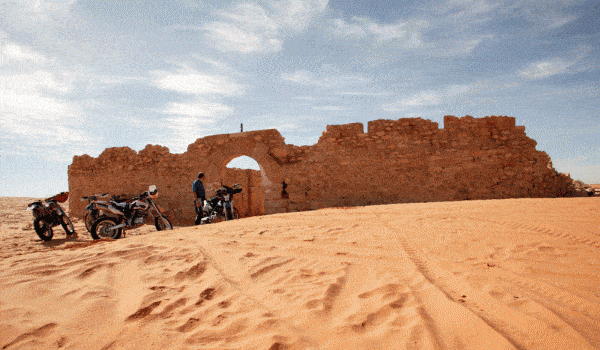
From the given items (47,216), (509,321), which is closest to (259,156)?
(47,216)

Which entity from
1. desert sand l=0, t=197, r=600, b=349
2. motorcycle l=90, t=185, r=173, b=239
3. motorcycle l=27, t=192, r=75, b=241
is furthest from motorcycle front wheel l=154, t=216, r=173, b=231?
desert sand l=0, t=197, r=600, b=349

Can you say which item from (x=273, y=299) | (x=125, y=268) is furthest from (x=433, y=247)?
(x=125, y=268)

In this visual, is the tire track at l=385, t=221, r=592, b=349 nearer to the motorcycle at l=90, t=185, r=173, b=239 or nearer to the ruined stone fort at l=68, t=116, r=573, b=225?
the motorcycle at l=90, t=185, r=173, b=239

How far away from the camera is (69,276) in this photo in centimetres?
248

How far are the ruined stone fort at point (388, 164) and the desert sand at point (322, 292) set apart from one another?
204 inches

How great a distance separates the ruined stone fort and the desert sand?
5.19m

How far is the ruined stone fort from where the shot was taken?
27.9ft

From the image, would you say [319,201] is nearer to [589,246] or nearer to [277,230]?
[277,230]

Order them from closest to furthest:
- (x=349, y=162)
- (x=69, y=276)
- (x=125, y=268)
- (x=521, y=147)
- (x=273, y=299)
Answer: (x=273, y=299)
(x=69, y=276)
(x=125, y=268)
(x=521, y=147)
(x=349, y=162)

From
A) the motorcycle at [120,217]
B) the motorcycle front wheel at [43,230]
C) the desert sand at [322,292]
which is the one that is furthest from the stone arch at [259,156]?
the desert sand at [322,292]

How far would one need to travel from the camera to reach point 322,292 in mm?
1998

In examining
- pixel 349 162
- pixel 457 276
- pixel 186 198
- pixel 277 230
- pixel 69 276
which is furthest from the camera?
pixel 186 198

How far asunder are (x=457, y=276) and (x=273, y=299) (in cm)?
135

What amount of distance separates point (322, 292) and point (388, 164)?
7428 millimetres
